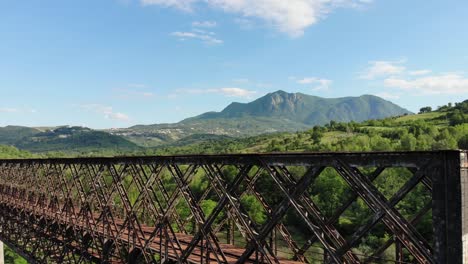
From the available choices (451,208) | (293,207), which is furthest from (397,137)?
(451,208)

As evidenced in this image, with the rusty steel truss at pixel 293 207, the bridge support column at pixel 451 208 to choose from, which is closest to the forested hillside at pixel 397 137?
the rusty steel truss at pixel 293 207

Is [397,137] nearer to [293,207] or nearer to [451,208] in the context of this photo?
[293,207]

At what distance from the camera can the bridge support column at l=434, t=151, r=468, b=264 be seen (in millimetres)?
7062

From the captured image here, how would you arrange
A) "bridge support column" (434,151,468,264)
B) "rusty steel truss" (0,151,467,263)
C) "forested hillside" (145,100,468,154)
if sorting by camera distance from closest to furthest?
"bridge support column" (434,151,468,264) < "rusty steel truss" (0,151,467,263) < "forested hillside" (145,100,468,154)

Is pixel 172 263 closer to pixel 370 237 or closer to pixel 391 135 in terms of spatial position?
pixel 370 237

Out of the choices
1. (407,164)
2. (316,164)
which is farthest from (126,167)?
(407,164)

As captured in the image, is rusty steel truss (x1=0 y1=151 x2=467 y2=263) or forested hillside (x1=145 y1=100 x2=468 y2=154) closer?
rusty steel truss (x1=0 y1=151 x2=467 y2=263)

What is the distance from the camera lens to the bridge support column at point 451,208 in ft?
23.2

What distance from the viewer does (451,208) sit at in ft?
23.6

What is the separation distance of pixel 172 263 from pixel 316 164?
29.8 feet

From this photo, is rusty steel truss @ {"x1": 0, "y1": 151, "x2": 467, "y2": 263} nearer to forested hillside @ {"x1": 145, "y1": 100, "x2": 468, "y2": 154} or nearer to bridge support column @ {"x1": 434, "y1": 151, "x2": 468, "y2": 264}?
bridge support column @ {"x1": 434, "y1": 151, "x2": 468, "y2": 264}

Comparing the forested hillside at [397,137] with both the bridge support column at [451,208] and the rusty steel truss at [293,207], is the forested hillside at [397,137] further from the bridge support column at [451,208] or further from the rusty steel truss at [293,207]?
the bridge support column at [451,208]

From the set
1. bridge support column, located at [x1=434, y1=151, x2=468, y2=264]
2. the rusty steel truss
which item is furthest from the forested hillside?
bridge support column, located at [x1=434, y1=151, x2=468, y2=264]

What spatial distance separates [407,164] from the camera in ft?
24.9
